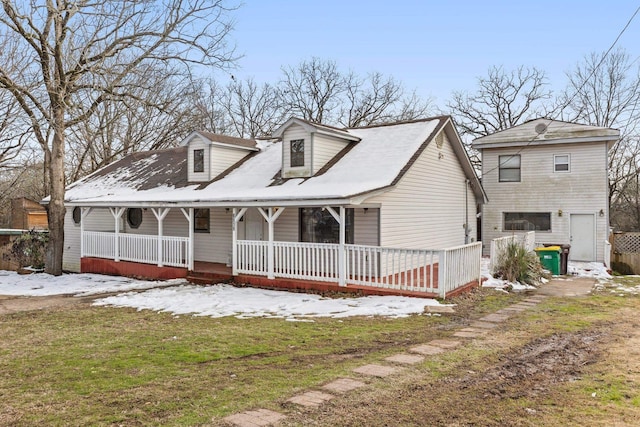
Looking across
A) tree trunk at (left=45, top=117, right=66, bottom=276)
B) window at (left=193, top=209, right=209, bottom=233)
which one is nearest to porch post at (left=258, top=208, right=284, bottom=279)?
window at (left=193, top=209, right=209, bottom=233)

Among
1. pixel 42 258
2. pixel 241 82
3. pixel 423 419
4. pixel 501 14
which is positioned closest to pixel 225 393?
pixel 423 419

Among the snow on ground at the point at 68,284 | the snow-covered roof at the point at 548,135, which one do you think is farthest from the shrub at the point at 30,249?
the snow-covered roof at the point at 548,135

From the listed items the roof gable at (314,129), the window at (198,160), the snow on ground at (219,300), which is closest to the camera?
the snow on ground at (219,300)

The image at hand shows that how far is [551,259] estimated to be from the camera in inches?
639

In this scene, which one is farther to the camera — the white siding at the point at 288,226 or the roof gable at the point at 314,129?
the roof gable at the point at 314,129

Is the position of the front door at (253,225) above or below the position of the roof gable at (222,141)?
below

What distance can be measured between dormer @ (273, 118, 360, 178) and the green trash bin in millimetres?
8070

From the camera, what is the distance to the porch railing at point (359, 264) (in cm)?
1091

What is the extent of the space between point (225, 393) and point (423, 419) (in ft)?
6.80

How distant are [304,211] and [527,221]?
37.3 ft

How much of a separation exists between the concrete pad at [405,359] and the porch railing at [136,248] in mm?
10043

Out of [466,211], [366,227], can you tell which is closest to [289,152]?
[366,227]

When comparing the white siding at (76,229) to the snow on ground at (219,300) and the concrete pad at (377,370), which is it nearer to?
the snow on ground at (219,300)

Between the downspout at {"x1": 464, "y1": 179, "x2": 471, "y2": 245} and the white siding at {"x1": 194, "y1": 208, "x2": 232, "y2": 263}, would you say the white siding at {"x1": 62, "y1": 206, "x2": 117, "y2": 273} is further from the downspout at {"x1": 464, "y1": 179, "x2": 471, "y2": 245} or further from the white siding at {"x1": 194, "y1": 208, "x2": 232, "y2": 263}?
the downspout at {"x1": 464, "y1": 179, "x2": 471, "y2": 245}
